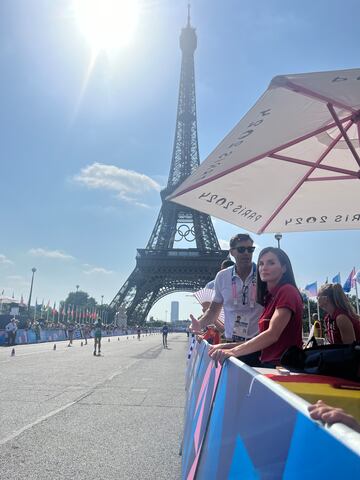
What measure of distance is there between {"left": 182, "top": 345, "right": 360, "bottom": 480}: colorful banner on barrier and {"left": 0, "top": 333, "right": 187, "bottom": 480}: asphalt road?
5.73 feet

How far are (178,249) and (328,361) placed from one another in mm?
45601

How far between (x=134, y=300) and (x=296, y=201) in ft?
139

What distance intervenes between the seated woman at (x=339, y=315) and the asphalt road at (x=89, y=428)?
1.90 metres

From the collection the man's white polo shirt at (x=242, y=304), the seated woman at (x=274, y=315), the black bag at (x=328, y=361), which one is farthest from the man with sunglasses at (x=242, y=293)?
the black bag at (x=328, y=361)

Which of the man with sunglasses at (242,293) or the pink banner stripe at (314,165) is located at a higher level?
the pink banner stripe at (314,165)

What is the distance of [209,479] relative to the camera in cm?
177

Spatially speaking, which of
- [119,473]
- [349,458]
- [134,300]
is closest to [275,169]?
[119,473]

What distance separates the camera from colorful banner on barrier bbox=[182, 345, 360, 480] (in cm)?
89

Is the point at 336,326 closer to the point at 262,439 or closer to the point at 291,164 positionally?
the point at 291,164

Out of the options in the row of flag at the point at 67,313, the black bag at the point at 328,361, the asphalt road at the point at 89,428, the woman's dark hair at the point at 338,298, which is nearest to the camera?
the black bag at the point at 328,361

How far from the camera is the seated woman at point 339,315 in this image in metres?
3.57

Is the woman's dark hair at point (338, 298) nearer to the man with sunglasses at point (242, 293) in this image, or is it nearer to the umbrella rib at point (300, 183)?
the man with sunglasses at point (242, 293)

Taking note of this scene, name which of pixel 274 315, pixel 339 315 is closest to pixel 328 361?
pixel 274 315

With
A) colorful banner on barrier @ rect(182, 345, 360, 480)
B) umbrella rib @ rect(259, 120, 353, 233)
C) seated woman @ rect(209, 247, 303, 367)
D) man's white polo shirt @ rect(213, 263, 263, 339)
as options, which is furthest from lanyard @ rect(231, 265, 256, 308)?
colorful banner on barrier @ rect(182, 345, 360, 480)
